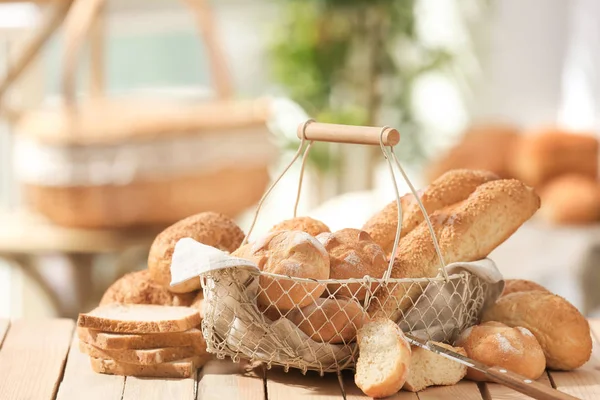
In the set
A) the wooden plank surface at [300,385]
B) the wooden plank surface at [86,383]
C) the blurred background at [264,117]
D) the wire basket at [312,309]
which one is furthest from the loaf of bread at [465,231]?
the blurred background at [264,117]

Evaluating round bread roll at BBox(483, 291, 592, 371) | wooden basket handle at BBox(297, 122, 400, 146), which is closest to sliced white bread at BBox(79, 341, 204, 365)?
wooden basket handle at BBox(297, 122, 400, 146)

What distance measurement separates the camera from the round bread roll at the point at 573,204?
282 centimetres

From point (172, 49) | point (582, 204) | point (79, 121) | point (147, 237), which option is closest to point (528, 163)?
point (582, 204)

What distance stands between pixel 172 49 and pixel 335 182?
125 centimetres

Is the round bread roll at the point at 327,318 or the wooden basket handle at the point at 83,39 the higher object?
the round bread roll at the point at 327,318

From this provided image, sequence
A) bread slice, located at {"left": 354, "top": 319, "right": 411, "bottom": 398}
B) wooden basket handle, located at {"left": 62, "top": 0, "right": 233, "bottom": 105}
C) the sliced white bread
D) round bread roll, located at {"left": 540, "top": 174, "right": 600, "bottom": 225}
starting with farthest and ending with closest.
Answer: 1. wooden basket handle, located at {"left": 62, "top": 0, "right": 233, "bottom": 105}
2. round bread roll, located at {"left": 540, "top": 174, "right": 600, "bottom": 225}
3. the sliced white bread
4. bread slice, located at {"left": 354, "top": 319, "right": 411, "bottom": 398}

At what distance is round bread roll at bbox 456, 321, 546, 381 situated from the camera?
1113 millimetres

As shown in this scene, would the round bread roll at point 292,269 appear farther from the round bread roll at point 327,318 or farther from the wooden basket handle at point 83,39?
the wooden basket handle at point 83,39

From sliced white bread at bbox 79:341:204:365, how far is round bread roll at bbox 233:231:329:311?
0.15 m

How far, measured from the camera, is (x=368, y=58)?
14.4ft

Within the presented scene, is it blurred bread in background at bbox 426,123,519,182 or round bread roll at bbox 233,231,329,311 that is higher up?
round bread roll at bbox 233,231,329,311

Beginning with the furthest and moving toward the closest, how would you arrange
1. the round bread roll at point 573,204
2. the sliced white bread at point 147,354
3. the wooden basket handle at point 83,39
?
1. the wooden basket handle at point 83,39
2. the round bread roll at point 573,204
3. the sliced white bread at point 147,354

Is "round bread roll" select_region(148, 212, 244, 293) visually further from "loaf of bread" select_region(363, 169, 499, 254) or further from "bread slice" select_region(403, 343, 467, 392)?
"bread slice" select_region(403, 343, 467, 392)

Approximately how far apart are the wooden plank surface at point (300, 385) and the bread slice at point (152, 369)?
0.11 metres
